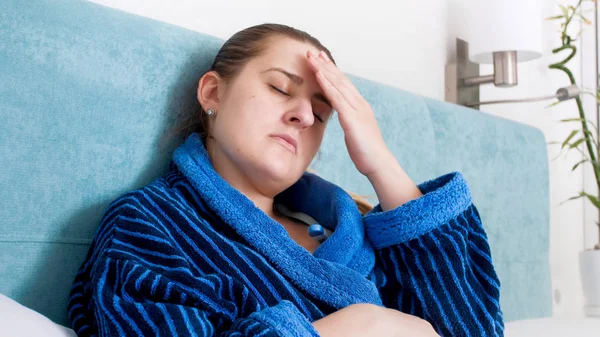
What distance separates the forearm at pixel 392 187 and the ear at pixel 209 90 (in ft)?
1.01

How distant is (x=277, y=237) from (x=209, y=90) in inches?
11.8

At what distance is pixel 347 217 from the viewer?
120 centimetres

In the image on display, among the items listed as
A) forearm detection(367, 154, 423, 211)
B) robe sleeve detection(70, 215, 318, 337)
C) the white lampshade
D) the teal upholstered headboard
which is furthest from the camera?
the white lampshade

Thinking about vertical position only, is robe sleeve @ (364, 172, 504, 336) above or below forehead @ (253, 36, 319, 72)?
below

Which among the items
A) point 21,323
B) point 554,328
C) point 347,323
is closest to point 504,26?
point 554,328

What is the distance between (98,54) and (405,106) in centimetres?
88

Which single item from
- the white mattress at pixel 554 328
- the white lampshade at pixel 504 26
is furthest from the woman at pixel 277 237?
the white lampshade at pixel 504 26

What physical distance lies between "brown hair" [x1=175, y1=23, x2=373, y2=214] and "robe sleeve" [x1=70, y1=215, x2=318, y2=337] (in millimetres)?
A: 341

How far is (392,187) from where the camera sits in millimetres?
1239

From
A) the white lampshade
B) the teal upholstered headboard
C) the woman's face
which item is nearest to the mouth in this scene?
the woman's face

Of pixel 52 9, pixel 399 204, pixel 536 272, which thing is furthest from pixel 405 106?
pixel 52 9

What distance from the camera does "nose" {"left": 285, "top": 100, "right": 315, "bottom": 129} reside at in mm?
1124

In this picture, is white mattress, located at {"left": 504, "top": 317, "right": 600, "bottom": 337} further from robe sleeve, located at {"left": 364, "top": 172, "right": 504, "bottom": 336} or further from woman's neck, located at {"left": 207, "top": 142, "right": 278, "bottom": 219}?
woman's neck, located at {"left": 207, "top": 142, "right": 278, "bottom": 219}

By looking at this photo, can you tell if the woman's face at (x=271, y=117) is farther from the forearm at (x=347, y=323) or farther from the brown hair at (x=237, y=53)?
Result: the forearm at (x=347, y=323)
